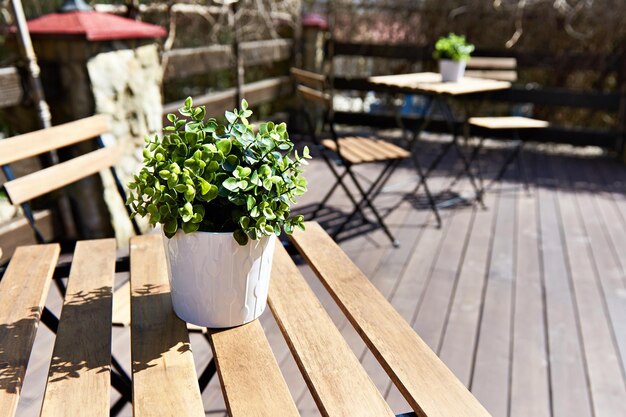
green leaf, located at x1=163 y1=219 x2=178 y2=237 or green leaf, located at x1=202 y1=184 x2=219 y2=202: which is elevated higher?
green leaf, located at x1=202 y1=184 x2=219 y2=202

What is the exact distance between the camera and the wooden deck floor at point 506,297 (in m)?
1.68

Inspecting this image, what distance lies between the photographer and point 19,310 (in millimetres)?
951

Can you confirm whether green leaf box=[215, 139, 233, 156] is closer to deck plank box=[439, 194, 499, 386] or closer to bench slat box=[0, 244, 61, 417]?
bench slat box=[0, 244, 61, 417]

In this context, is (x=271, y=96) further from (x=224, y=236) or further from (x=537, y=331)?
(x=224, y=236)

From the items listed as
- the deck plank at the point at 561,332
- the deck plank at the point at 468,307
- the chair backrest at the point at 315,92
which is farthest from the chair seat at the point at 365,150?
the deck plank at the point at 561,332

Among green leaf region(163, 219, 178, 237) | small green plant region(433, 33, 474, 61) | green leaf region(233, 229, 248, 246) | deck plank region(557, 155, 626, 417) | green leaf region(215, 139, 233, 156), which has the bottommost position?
deck plank region(557, 155, 626, 417)

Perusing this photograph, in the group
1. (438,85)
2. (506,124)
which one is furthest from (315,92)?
(506,124)

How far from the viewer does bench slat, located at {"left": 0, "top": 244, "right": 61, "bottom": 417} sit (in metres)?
0.76

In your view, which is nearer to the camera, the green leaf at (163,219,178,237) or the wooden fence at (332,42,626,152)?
the green leaf at (163,219,178,237)

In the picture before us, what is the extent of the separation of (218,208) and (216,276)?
0.38 feet

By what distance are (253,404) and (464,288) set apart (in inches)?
71.5

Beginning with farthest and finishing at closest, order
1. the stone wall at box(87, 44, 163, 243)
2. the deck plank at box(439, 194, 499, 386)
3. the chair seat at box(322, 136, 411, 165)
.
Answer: the chair seat at box(322, 136, 411, 165) → the stone wall at box(87, 44, 163, 243) → the deck plank at box(439, 194, 499, 386)

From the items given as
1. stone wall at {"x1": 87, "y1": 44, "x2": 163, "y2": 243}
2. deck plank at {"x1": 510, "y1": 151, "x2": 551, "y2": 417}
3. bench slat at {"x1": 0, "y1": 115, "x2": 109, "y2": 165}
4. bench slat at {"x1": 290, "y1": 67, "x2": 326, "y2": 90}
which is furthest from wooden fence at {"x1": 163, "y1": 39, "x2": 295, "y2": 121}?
deck plank at {"x1": 510, "y1": 151, "x2": 551, "y2": 417}

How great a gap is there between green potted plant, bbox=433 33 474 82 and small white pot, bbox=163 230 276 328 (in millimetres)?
2591
